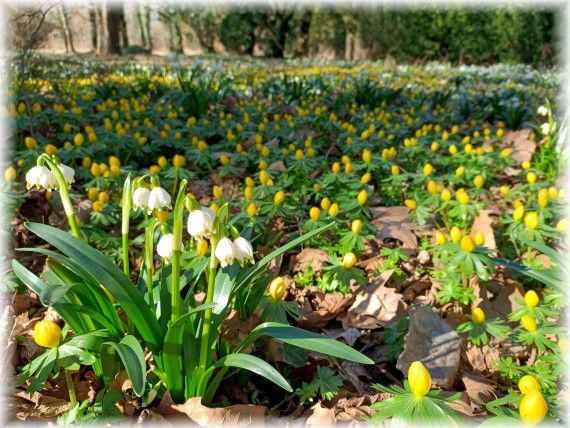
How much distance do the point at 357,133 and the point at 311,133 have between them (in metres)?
0.44

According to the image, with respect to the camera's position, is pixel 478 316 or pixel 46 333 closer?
pixel 46 333

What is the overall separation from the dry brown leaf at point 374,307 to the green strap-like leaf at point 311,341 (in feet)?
2.39

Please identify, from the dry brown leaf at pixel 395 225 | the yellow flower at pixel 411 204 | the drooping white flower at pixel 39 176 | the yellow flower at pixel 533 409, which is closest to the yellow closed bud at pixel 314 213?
the dry brown leaf at pixel 395 225

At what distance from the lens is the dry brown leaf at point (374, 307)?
2.06 metres

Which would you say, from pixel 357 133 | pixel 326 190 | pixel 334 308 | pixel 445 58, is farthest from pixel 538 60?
pixel 334 308

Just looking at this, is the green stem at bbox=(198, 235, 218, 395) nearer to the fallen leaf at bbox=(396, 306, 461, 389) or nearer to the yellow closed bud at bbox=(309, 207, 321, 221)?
the fallen leaf at bbox=(396, 306, 461, 389)

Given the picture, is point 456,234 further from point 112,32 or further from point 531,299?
point 112,32

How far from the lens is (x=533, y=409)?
1.13m

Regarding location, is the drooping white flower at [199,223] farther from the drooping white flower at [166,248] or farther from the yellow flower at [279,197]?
the yellow flower at [279,197]

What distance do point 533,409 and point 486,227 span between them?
5.42 ft

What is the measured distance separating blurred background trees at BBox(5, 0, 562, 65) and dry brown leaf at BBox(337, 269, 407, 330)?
1116 centimetres

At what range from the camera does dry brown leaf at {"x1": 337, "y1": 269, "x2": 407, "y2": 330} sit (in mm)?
2059

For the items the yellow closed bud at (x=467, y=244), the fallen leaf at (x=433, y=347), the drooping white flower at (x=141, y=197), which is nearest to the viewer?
the drooping white flower at (x=141, y=197)

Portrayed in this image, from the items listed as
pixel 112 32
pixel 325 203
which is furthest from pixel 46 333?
pixel 112 32
